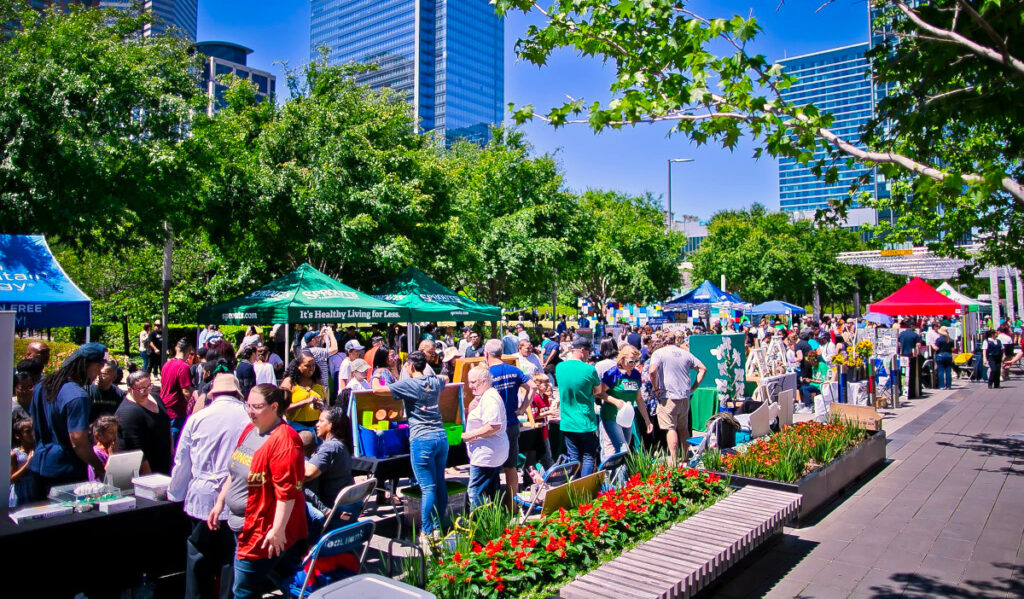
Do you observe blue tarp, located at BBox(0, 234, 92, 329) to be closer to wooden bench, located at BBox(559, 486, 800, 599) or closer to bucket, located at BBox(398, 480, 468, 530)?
bucket, located at BBox(398, 480, 468, 530)

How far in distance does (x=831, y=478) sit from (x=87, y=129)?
1236cm

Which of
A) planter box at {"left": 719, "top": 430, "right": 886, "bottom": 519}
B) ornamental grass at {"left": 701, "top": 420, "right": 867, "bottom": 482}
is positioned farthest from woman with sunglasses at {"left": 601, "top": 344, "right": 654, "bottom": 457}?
planter box at {"left": 719, "top": 430, "right": 886, "bottom": 519}

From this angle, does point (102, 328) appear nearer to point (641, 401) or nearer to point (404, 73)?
point (641, 401)

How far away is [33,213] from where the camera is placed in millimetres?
11000

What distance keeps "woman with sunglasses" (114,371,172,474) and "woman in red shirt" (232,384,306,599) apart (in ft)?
7.28

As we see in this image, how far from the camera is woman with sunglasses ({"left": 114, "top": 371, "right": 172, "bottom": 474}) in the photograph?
563cm

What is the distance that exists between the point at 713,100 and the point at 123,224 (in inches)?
445

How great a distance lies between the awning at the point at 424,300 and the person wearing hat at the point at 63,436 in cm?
694

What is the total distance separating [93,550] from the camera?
436cm

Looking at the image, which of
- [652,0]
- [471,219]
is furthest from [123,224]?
[471,219]

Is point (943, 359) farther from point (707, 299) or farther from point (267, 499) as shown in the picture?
point (267, 499)

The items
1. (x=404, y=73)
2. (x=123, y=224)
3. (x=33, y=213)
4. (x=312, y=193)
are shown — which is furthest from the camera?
(x=404, y=73)

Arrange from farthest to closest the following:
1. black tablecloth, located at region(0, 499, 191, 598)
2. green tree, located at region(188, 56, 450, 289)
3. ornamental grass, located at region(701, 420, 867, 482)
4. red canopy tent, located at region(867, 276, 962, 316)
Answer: red canopy tent, located at region(867, 276, 962, 316) → green tree, located at region(188, 56, 450, 289) → ornamental grass, located at region(701, 420, 867, 482) → black tablecloth, located at region(0, 499, 191, 598)

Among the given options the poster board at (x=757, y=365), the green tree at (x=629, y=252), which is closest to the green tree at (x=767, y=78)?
→ the poster board at (x=757, y=365)
